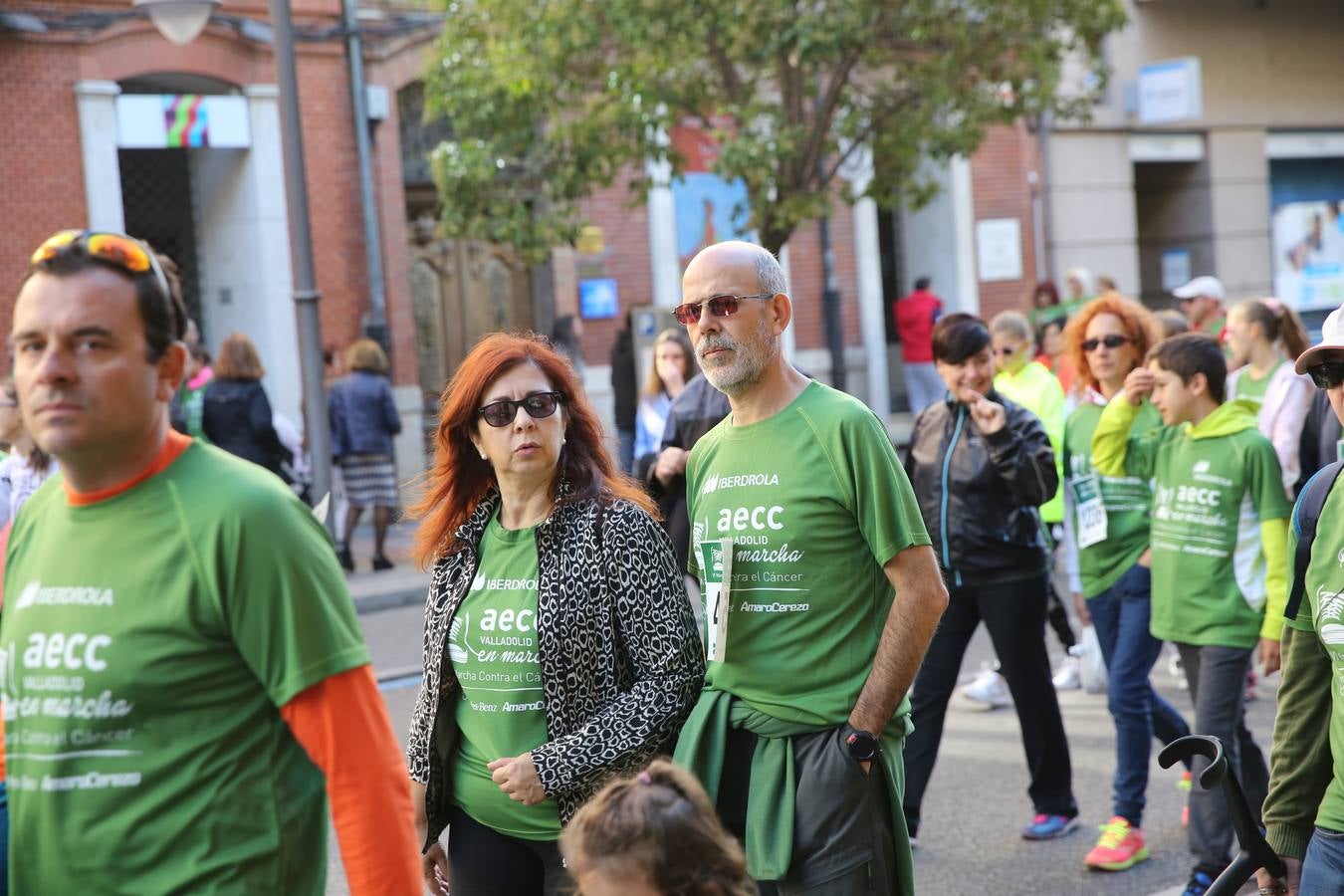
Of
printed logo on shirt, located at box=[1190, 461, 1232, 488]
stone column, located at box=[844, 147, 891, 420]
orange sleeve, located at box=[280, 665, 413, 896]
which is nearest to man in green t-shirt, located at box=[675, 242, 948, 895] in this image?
orange sleeve, located at box=[280, 665, 413, 896]

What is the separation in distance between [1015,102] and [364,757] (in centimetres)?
1475

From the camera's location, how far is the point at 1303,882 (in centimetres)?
328

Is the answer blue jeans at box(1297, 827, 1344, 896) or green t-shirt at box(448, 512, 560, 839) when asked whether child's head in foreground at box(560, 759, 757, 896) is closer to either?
green t-shirt at box(448, 512, 560, 839)

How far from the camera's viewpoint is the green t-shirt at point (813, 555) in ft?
12.1

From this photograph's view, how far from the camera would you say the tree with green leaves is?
14.9m

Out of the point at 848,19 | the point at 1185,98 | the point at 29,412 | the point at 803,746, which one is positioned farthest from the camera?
the point at 1185,98

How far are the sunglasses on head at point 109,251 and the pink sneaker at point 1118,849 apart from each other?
4.38 m

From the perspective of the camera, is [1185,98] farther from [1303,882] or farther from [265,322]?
[1303,882]

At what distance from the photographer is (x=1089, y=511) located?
21.6 feet

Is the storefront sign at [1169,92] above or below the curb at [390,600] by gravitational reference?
above

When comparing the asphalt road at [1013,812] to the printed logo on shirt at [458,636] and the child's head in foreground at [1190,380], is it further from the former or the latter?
the printed logo on shirt at [458,636]

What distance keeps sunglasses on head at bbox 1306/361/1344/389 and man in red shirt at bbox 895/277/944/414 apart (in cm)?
1656

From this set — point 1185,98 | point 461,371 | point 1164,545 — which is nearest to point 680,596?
point 461,371

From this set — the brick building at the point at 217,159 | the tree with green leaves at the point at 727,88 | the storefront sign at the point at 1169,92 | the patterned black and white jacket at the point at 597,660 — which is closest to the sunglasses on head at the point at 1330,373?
the patterned black and white jacket at the point at 597,660
